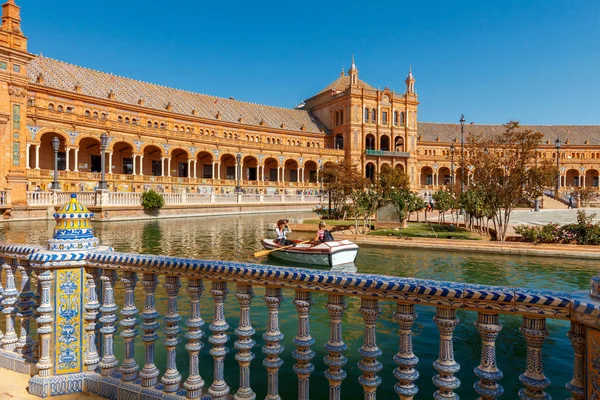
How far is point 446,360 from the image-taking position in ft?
8.14

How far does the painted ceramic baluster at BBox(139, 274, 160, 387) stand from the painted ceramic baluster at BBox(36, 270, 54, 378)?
0.85m

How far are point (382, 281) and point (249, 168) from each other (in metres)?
59.2

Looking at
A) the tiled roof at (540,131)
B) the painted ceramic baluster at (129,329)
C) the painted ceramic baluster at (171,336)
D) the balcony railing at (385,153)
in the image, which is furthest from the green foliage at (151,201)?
the tiled roof at (540,131)

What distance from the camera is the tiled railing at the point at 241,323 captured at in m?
2.23

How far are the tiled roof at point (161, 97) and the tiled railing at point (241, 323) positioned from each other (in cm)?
4702

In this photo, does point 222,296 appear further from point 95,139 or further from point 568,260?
point 95,139

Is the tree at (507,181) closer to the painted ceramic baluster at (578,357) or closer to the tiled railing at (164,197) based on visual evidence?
the painted ceramic baluster at (578,357)

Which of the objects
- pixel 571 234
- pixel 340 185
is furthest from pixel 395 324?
pixel 340 185

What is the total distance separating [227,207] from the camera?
37906 millimetres

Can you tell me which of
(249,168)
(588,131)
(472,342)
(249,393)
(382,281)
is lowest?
(472,342)

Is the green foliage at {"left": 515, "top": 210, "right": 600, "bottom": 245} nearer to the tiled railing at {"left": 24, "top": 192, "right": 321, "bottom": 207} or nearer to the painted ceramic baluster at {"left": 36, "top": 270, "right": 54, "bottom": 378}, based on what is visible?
the painted ceramic baluster at {"left": 36, "top": 270, "right": 54, "bottom": 378}

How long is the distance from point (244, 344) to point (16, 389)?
228 centimetres

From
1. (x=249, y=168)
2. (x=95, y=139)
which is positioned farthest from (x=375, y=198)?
(x=249, y=168)

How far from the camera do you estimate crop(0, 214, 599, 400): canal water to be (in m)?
5.45
